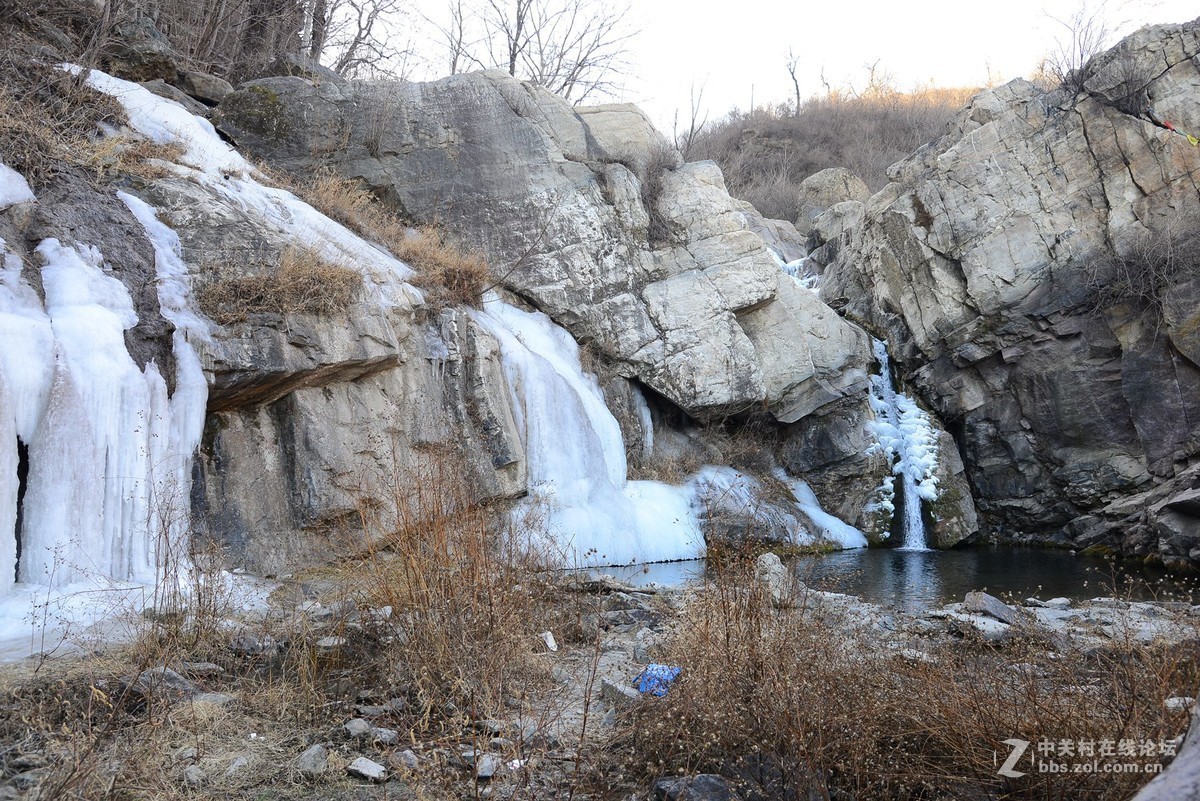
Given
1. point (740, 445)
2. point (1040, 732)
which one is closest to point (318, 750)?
point (1040, 732)

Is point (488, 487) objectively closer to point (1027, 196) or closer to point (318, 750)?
point (318, 750)

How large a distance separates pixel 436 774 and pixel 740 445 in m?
11.4

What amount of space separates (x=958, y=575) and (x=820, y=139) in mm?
25726

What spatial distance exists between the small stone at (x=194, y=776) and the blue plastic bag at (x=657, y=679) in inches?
70.5

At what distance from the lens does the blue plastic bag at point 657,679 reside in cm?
365

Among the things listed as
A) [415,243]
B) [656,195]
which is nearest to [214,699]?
[415,243]

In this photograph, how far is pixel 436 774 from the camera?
9.61ft

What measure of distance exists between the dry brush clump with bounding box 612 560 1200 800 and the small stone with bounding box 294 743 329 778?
119 cm

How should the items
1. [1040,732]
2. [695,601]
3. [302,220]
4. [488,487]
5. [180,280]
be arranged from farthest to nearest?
[302,220], [488,487], [180,280], [695,601], [1040,732]

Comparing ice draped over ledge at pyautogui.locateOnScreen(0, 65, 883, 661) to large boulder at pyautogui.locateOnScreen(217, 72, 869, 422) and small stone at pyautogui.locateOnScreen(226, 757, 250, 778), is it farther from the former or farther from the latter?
large boulder at pyautogui.locateOnScreen(217, 72, 869, 422)

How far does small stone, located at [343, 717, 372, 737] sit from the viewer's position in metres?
3.68

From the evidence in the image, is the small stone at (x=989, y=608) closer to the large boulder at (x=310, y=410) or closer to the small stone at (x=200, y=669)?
the large boulder at (x=310, y=410)

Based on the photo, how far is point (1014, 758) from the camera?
8.99 ft

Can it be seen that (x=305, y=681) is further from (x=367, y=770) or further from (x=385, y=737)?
(x=367, y=770)
